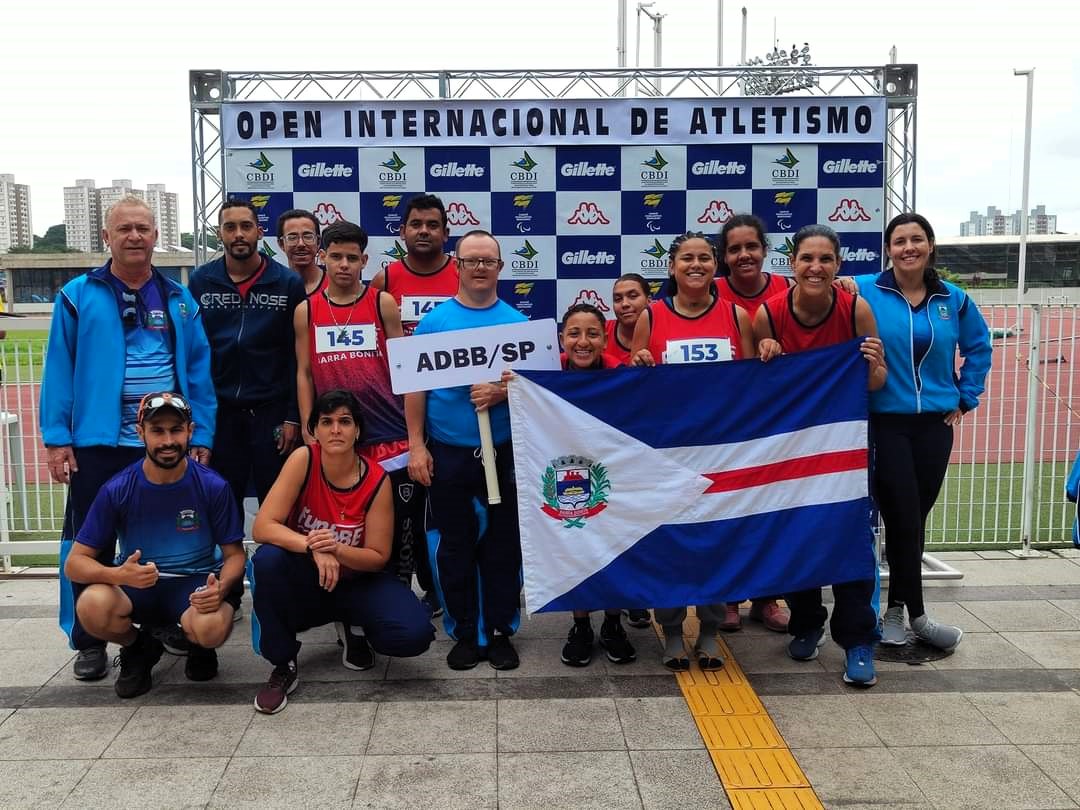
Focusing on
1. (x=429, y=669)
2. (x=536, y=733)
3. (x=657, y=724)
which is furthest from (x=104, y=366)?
(x=657, y=724)

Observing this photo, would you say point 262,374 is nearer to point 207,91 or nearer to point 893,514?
point 207,91

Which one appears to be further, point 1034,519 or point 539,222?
point 1034,519

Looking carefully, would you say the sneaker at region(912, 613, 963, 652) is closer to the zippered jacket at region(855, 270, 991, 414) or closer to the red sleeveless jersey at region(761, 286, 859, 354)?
the zippered jacket at region(855, 270, 991, 414)

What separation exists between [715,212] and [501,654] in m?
3.05

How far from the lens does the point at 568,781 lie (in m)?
3.09

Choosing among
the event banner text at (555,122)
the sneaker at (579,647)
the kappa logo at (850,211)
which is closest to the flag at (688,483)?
the sneaker at (579,647)

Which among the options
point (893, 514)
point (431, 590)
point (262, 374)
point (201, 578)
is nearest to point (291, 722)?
point (201, 578)

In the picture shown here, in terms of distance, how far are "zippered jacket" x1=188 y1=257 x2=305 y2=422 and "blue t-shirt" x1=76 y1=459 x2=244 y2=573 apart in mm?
615

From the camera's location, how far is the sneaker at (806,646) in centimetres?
422

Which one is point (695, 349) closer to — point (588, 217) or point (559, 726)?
point (559, 726)

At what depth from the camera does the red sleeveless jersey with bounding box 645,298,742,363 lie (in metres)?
4.03

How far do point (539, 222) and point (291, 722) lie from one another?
333cm

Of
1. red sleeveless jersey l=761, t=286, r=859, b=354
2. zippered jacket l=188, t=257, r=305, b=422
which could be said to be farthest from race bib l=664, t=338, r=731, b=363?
zippered jacket l=188, t=257, r=305, b=422

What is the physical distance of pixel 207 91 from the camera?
5492 millimetres
